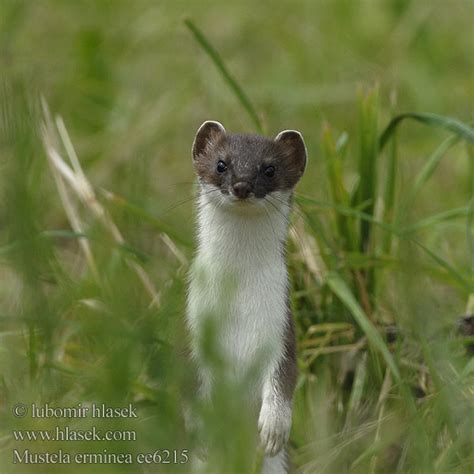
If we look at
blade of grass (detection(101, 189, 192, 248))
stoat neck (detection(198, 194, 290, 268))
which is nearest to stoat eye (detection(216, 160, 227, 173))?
stoat neck (detection(198, 194, 290, 268))

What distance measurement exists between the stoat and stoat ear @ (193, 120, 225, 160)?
77 millimetres

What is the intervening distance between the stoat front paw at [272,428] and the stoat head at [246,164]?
66 centimetres

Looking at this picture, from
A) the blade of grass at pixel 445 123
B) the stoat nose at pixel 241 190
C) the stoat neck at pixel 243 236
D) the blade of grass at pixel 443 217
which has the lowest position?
the blade of grass at pixel 443 217

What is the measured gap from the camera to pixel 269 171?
405cm

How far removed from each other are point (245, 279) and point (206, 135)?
61 cm

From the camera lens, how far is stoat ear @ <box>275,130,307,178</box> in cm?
417

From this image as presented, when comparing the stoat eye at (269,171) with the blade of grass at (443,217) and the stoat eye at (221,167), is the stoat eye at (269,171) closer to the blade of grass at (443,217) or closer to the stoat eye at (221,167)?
the stoat eye at (221,167)

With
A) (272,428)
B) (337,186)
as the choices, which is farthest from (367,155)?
(272,428)

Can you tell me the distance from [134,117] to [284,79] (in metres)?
1.17

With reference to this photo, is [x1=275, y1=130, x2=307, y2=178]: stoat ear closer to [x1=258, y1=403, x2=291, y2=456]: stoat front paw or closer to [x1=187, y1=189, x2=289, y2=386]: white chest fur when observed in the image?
[x1=187, y1=189, x2=289, y2=386]: white chest fur

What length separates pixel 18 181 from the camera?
2.55 metres

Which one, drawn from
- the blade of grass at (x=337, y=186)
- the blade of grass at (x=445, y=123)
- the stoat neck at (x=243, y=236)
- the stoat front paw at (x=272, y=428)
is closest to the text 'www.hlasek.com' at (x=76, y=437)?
the stoat front paw at (x=272, y=428)

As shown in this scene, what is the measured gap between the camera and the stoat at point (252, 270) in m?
3.83

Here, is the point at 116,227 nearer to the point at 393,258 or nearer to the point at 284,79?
the point at 393,258
